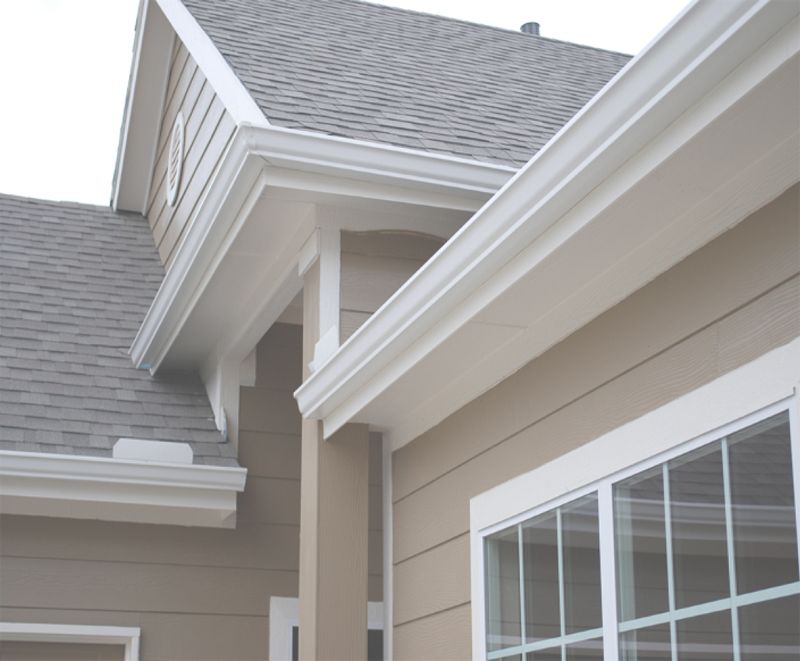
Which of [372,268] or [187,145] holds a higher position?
[187,145]

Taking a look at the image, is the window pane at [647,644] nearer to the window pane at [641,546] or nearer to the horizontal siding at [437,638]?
the window pane at [641,546]

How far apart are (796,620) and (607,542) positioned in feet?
2.50

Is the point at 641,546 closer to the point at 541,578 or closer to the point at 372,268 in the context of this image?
the point at 541,578

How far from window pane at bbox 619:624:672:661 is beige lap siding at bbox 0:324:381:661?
10.4 ft

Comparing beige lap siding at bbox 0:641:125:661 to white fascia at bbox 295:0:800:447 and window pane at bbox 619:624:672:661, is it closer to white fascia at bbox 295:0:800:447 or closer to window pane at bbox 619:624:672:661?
white fascia at bbox 295:0:800:447

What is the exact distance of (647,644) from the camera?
9.95ft

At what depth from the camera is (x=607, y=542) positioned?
324 centimetres

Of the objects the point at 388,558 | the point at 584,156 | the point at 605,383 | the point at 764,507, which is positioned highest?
the point at 584,156

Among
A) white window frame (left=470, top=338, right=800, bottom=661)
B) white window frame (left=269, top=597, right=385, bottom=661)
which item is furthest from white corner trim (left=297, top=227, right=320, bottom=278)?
white window frame (left=269, top=597, right=385, bottom=661)

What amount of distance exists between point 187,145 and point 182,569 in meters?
2.52

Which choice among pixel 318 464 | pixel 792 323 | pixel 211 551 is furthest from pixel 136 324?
pixel 792 323

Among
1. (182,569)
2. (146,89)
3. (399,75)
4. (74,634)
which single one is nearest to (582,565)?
(182,569)

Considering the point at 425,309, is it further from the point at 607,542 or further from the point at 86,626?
the point at 86,626

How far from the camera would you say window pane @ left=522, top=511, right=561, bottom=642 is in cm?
352
